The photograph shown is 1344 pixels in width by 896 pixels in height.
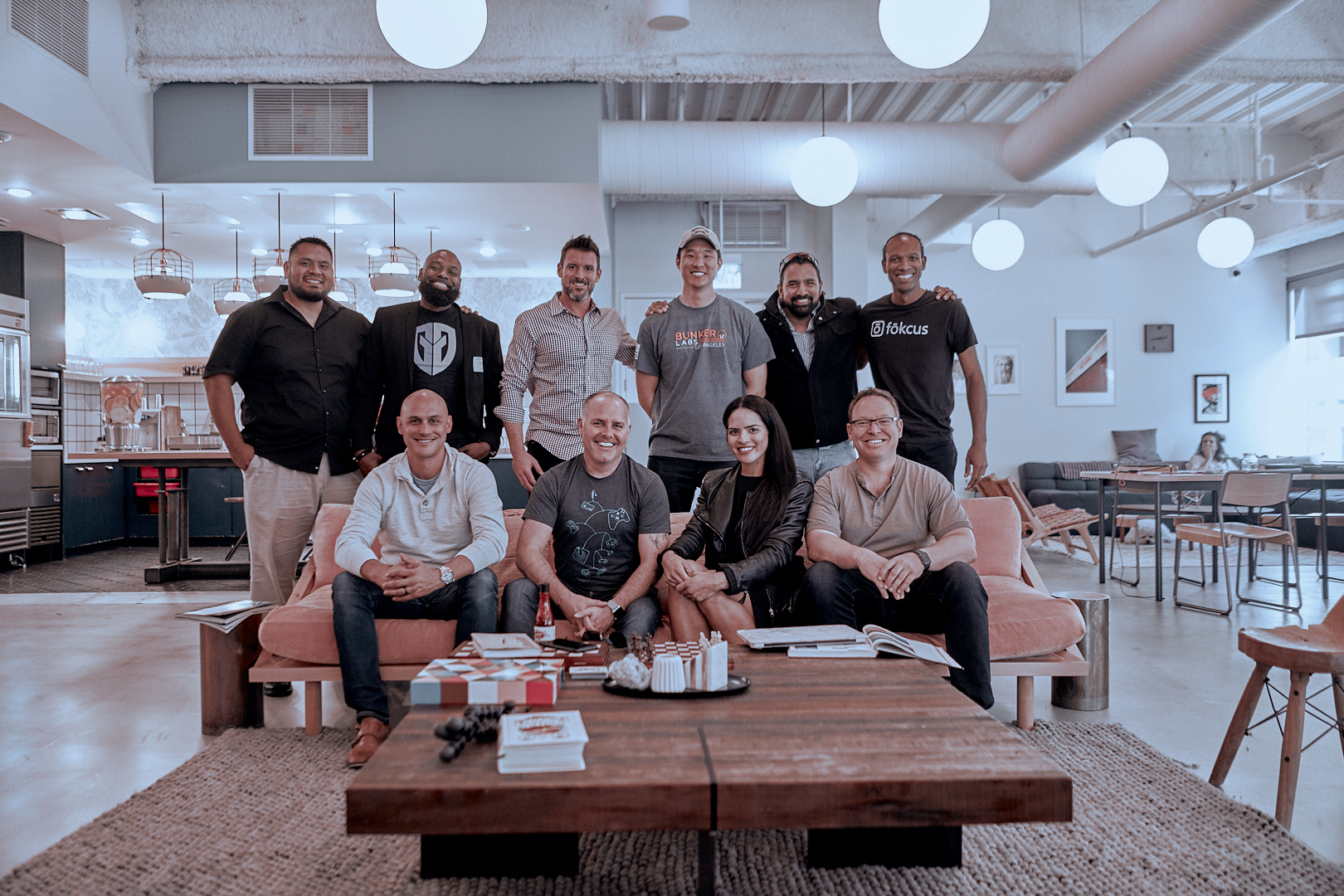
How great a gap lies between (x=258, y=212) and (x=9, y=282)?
2716 millimetres

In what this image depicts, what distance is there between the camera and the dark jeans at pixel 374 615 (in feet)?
8.57

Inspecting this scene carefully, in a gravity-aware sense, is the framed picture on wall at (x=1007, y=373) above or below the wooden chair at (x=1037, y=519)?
above

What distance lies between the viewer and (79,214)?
21.8ft

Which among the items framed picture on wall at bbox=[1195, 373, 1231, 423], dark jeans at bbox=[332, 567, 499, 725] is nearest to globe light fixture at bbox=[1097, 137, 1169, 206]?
dark jeans at bbox=[332, 567, 499, 725]

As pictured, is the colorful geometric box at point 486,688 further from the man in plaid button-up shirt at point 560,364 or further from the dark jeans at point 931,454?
the dark jeans at point 931,454

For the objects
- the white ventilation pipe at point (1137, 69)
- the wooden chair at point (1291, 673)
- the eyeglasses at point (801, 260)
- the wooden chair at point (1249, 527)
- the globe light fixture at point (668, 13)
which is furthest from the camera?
the wooden chair at point (1249, 527)

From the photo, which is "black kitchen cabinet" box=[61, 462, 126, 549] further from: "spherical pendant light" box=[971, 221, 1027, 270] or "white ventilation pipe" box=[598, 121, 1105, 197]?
"spherical pendant light" box=[971, 221, 1027, 270]

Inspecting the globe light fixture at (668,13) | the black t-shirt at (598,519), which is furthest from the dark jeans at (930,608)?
the globe light fixture at (668,13)

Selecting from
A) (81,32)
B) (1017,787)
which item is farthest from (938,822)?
(81,32)

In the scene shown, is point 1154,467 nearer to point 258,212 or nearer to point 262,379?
point 262,379

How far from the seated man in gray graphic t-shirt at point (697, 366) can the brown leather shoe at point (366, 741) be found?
54.3 inches

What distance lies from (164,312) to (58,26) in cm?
543

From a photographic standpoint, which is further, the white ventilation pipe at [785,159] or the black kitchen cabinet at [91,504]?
the black kitchen cabinet at [91,504]

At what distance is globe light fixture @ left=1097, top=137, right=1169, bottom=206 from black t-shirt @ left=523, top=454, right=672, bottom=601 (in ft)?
10.9
